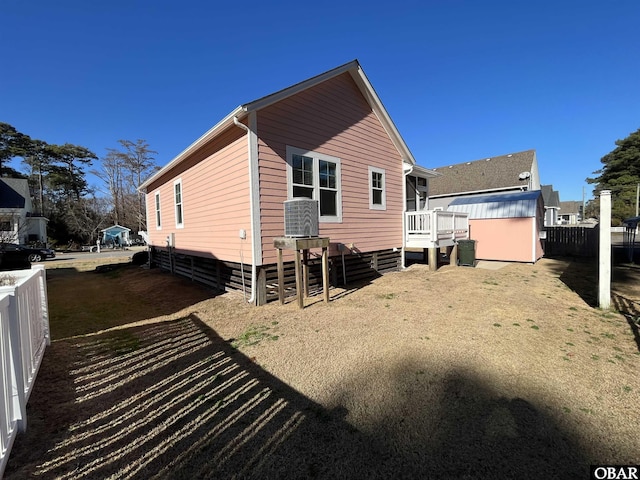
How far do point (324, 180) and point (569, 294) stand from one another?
637 centimetres

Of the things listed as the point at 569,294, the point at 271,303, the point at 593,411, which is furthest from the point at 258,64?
the point at 593,411

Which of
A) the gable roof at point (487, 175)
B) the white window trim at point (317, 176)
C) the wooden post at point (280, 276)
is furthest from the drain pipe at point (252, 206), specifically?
the gable roof at point (487, 175)

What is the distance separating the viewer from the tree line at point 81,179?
3212 cm

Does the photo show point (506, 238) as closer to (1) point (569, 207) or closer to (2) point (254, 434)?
(2) point (254, 434)

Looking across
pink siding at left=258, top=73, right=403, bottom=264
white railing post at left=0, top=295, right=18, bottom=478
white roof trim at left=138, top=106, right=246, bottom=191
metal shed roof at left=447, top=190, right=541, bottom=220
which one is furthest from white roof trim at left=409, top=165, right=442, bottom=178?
white railing post at left=0, top=295, right=18, bottom=478

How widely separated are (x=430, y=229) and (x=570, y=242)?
10.5 m

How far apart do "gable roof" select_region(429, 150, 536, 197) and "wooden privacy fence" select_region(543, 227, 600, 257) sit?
16.3ft

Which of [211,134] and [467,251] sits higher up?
[211,134]

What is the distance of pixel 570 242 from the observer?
14758 mm

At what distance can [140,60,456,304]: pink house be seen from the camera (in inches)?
246

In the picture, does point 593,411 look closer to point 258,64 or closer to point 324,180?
point 324,180

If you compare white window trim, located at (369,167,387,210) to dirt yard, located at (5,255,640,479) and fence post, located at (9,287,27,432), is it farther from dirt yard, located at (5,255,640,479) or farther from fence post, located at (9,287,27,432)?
fence post, located at (9,287,27,432)

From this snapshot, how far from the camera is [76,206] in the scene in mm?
32094

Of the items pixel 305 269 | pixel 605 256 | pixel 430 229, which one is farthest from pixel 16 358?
pixel 430 229
